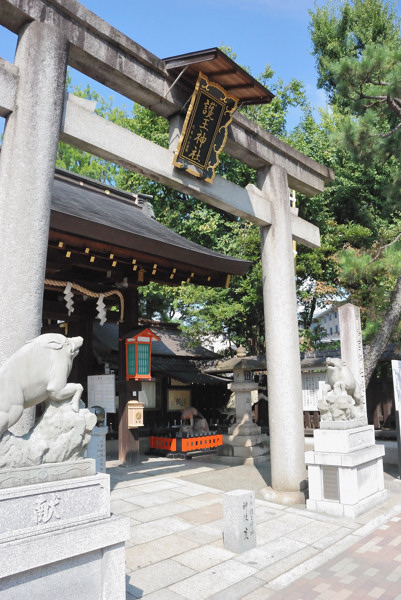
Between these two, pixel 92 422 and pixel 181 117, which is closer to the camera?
pixel 92 422

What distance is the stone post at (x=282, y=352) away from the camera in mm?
7547

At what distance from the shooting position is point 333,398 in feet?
23.0

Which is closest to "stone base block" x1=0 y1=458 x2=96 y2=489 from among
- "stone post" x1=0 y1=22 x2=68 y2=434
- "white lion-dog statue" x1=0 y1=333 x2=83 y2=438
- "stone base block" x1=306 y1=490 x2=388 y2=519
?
"white lion-dog statue" x1=0 y1=333 x2=83 y2=438

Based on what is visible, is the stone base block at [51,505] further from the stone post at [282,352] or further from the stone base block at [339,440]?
the stone post at [282,352]

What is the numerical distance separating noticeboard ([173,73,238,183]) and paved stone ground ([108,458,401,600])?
5.37 metres

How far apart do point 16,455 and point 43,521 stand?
0.49 meters

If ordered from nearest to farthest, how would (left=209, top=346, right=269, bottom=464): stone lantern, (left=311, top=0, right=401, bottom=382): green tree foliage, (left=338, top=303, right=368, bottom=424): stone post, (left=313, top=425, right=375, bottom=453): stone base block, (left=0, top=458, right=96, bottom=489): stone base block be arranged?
(left=0, top=458, right=96, bottom=489): stone base block < (left=313, top=425, right=375, bottom=453): stone base block < (left=338, top=303, right=368, bottom=424): stone post < (left=311, top=0, right=401, bottom=382): green tree foliage < (left=209, top=346, right=269, bottom=464): stone lantern

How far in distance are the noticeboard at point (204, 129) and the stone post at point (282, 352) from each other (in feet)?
5.67

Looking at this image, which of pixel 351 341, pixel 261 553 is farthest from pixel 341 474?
pixel 351 341

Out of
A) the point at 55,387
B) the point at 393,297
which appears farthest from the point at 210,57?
the point at 393,297

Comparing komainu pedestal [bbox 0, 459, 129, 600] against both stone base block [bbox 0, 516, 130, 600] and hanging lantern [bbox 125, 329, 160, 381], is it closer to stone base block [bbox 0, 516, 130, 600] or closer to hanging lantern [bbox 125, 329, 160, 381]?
stone base block [bbox 0, 516, 130, 600]

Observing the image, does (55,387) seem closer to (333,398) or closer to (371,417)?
(333,398)

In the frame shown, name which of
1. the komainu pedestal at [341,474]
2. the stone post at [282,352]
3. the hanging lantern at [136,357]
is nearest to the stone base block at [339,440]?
→ the komainu pedestal at [341,474]

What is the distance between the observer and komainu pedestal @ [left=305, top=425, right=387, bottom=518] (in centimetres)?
642
